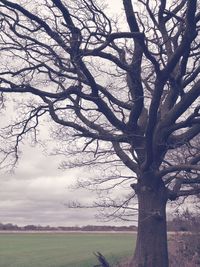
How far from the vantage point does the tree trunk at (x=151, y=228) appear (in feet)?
43.8

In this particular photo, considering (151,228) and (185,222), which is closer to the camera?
(151,228)

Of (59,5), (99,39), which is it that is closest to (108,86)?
(99,39)

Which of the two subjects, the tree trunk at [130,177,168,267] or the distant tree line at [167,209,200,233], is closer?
the tree trunk at [130,177,168,267]

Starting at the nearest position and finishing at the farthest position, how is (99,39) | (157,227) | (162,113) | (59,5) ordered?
(59,5) < (99,39) < (157,227) < (162,113)

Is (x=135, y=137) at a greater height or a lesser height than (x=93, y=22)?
lesser

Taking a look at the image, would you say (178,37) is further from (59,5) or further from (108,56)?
(59,5)

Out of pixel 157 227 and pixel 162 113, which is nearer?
pixel 157 227

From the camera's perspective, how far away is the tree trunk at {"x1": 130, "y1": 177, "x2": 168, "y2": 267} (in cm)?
1335

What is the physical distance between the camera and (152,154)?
41.8 ft

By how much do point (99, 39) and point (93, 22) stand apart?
4.42 ft

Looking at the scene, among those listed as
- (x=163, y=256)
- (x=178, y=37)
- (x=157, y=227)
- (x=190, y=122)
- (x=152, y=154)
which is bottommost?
(x=163, y=256)

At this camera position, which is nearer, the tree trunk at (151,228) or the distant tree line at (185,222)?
the tree trunk at (151,228)

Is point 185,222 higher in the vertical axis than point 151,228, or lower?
higher

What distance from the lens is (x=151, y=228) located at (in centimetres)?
1350
